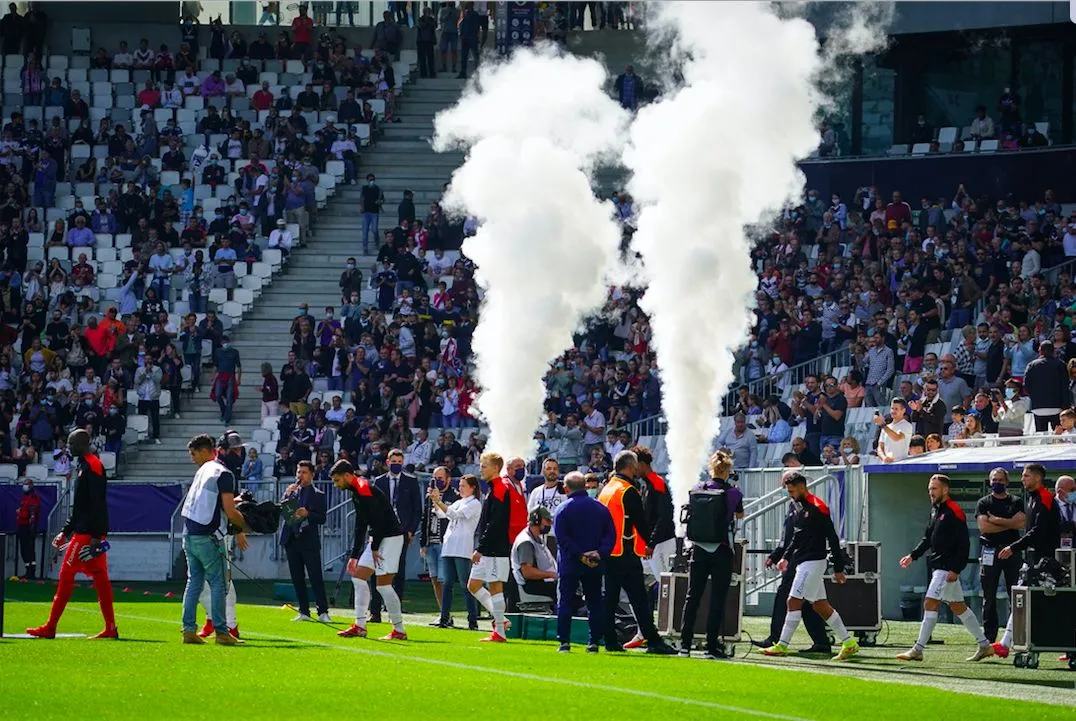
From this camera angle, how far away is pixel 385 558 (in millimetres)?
19000

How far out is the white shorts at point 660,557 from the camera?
66.9 ft

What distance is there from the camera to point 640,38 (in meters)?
44.9

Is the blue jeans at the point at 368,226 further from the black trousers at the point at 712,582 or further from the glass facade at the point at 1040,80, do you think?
the black trousers at the point at 712,582

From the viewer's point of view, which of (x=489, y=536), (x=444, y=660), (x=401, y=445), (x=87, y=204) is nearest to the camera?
(x=444, y=660)

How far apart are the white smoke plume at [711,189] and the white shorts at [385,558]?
889cm

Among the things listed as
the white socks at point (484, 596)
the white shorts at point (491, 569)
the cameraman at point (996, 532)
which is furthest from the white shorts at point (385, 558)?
the cameraman at point (996, 532)

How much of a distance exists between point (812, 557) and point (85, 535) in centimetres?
669

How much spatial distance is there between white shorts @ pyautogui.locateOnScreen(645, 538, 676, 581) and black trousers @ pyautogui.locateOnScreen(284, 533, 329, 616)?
3898 mm

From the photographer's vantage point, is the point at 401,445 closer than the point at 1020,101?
Yes

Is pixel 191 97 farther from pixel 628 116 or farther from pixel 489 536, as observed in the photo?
pixel 489 536

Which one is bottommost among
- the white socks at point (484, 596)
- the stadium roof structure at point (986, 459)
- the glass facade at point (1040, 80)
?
the white socks at point (484, 596)

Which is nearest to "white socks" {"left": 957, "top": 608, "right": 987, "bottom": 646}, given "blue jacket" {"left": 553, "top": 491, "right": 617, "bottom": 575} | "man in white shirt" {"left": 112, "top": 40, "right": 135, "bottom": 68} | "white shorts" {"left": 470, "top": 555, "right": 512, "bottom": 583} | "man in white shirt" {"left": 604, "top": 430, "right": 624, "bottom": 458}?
"blue jacket" {"left": 553, "top": 491, "right": 617, "bottom": 575}

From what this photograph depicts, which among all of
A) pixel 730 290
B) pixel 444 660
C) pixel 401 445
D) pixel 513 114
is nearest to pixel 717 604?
pixel 444 660

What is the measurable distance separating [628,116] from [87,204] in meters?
12.3
